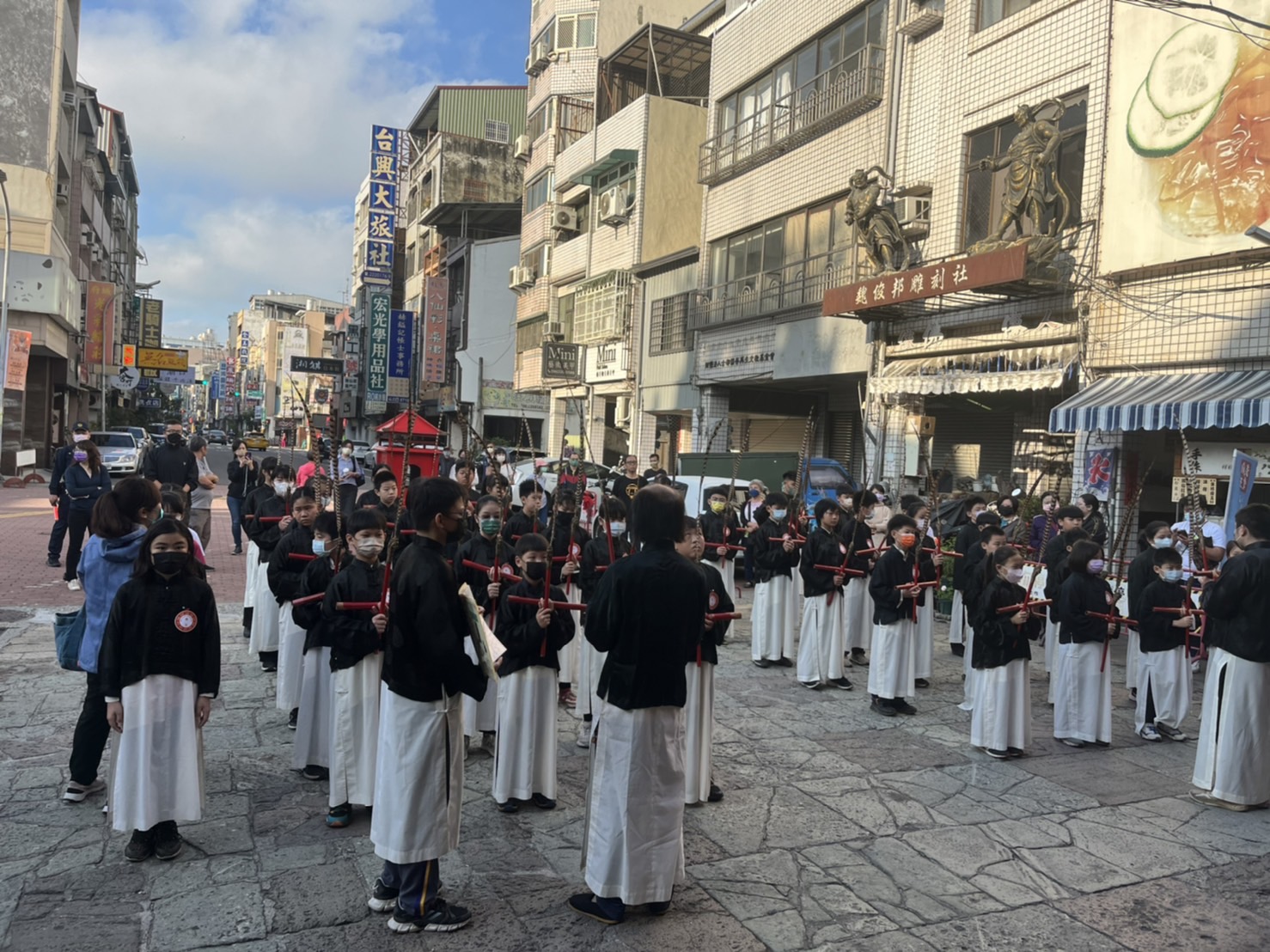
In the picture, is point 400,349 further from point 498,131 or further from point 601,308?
point 601,308

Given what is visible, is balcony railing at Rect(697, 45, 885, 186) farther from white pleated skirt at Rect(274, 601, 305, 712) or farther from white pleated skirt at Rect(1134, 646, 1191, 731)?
white pleated skirt at Rect(274, 601, 305, 712)

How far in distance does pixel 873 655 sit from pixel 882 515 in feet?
5.19

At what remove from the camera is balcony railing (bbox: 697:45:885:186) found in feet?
59.5

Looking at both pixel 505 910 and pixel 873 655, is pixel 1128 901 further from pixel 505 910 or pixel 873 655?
pixel 873 655

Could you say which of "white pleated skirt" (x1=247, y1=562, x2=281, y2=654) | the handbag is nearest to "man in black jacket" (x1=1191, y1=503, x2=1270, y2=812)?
the handbag

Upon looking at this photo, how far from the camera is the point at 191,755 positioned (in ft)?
15.2

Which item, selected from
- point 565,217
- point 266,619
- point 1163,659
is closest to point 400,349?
point 565,217

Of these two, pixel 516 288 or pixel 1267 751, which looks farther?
pixel 516 288

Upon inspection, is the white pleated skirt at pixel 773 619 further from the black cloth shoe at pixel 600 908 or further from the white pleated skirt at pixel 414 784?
the white pleated skirt at pixel 414 784

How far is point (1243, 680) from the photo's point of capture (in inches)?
237

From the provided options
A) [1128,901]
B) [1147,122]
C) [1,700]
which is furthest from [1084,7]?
[1,700]

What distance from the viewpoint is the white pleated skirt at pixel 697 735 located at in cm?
561

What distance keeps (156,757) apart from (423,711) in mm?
1541

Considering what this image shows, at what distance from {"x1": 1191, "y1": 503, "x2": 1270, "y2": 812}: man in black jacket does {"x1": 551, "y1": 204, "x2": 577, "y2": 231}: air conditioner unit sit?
28071 millimetres
